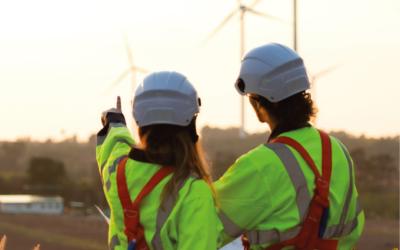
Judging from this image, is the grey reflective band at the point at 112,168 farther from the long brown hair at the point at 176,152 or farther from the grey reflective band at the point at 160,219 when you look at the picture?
the grey reflective band at the point at 160,219

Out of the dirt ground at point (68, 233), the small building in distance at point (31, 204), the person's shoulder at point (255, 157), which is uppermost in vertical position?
the person's shoulder at point (255, 157)

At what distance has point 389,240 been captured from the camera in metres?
92.5

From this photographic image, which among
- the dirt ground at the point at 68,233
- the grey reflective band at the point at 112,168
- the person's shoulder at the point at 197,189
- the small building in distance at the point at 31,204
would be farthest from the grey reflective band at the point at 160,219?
the small building in distance at the point at 31,204

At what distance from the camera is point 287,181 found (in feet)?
28.2

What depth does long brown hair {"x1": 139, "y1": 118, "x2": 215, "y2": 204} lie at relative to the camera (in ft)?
27.4

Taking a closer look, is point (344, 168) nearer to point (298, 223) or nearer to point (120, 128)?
point (298, 223)

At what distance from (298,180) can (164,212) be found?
0.84 metres

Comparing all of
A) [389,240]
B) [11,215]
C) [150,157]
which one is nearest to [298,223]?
[150,157]

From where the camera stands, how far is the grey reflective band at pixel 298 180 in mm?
8602

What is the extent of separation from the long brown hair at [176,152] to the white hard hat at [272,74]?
590mm

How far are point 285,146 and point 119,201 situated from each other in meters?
1.05

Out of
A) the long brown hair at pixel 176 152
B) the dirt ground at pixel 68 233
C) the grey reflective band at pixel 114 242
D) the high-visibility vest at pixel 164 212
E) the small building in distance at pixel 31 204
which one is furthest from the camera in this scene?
the small building in distance at pixel 31 204

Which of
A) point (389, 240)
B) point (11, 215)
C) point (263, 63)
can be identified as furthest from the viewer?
point (11, 215)

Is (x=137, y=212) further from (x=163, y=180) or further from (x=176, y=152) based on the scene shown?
(x=176, y=152)
